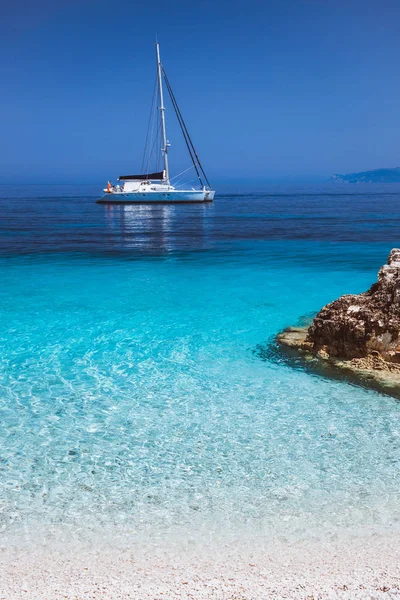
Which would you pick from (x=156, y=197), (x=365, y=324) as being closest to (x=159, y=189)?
(x=156, y=197)

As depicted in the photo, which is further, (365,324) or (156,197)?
(156,197)

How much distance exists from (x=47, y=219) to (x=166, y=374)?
103 feet

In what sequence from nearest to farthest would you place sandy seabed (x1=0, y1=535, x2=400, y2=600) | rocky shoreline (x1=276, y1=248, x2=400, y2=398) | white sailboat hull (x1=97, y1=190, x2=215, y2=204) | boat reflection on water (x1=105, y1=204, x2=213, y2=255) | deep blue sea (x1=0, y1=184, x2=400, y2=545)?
sandy seabed (x1=0, y1=535, x2=400, y2=600)
deep blue sea (x1=0, y1=184, x2=400, y2=545)
rocky shoreline (x1=276, y1=248, x2=400, y2=398)
boat reflection on water (x1=105, y1=204, x2=213, y2=255)
white sailboat hull (x1=97, y1=190, x2=215, y2=204)

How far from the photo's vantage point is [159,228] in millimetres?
31109

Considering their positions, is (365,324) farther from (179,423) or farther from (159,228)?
(159,228)

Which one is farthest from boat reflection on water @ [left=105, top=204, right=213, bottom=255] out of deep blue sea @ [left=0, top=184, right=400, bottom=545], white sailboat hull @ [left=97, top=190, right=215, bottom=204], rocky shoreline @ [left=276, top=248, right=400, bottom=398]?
rocky shoreline @ [left=276, top=248, right=400, bottom=398]

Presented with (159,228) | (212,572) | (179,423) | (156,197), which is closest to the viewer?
(212,572)

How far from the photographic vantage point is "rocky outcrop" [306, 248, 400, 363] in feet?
24.0

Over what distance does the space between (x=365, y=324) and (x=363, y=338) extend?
206 millimetres

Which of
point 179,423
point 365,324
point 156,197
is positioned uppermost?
point 156,197

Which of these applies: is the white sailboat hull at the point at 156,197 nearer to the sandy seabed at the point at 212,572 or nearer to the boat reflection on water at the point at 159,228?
the boat reflection on water at the point at 159,228

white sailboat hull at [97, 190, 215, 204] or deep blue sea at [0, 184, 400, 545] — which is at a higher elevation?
white sailboat hull at [97, 190, 215, 204]

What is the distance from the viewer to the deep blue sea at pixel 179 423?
4.26 m

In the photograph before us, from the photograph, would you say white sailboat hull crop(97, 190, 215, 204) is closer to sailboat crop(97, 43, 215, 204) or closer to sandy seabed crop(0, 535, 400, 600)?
sailboat crop(97, 43, 215, 204)
